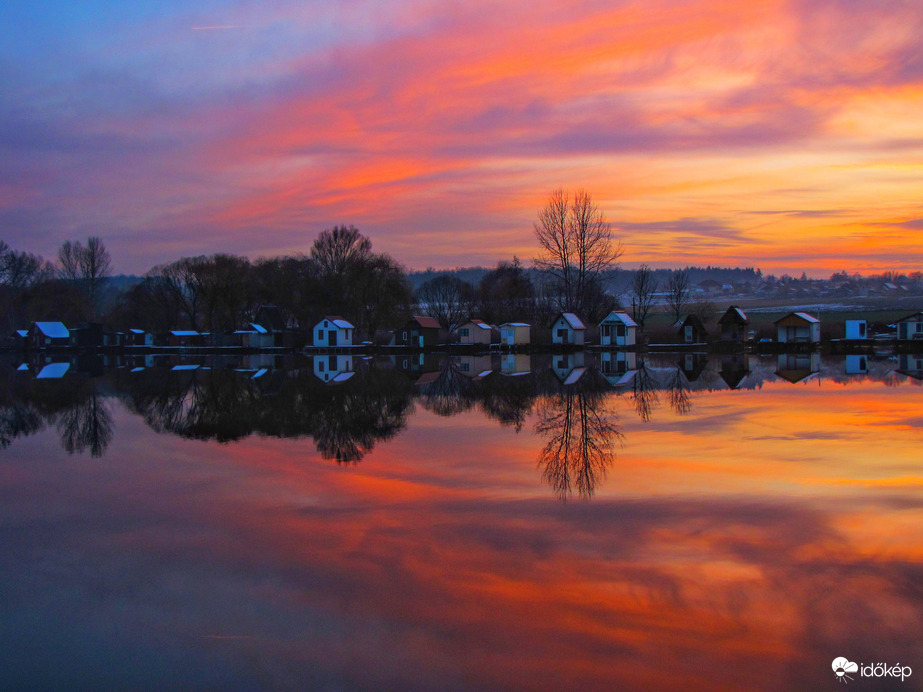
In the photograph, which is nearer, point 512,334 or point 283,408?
point 283,408

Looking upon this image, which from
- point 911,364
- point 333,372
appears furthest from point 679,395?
point 333,372

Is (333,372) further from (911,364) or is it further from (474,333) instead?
(911,364)

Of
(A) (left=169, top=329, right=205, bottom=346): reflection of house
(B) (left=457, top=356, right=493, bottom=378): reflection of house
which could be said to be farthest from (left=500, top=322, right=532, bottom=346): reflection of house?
(A) (left=169, top=329, right=205, bottom=346): reflection of house

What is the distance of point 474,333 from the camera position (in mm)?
60469

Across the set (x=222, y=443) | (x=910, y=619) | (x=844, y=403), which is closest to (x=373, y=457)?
(x=222, y=443)

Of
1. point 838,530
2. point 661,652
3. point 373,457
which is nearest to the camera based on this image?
point 661,652

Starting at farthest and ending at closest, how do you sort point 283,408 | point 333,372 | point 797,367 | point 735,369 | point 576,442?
point 333,372
point 797,367
point 735,369
point 283,408
point 576,442

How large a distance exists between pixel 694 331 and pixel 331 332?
28.1 metres

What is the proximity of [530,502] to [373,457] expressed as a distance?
172 inches

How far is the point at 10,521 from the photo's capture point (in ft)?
32.2

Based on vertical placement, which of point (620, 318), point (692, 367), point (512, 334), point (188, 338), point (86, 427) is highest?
point (620, 318)

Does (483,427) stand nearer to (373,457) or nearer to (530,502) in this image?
(373,457)

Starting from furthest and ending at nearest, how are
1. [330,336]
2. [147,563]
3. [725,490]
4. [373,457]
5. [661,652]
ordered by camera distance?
[330,336]
[373,457]
[725,490]
[147,563]
[661,652]

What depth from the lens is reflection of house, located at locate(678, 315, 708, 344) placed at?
5678 cm
